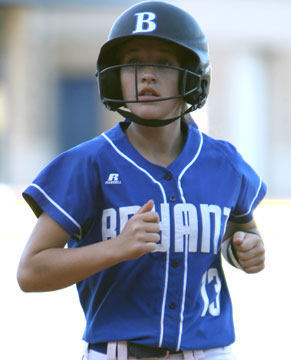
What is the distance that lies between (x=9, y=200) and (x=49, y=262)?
5788mm

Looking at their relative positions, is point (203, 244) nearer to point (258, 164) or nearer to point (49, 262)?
point (49, 262)

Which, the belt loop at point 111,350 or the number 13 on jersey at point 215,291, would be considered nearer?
the belt loop at point 111,350

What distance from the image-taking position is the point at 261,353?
5770mm

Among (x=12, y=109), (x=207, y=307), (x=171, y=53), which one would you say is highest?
(x=12, y=109)

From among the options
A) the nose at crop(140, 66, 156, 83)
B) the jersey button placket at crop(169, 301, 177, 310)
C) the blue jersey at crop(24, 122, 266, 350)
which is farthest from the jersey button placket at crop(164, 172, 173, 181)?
the jersey button placket at crop(169, 301, 177, 310)

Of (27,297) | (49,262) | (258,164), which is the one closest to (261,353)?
(27,297)

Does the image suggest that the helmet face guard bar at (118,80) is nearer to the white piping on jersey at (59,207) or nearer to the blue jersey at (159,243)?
the blue jersey at (159,243)

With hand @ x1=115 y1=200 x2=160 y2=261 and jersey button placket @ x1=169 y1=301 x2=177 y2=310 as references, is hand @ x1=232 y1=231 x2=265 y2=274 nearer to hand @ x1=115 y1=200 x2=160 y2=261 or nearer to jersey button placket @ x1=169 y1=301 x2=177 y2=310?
jersey button placket @ x1=169 y1=301 x2=177 y2=310

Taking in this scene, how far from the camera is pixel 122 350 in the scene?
286cm

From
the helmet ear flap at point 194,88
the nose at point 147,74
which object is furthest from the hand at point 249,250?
the nose at point 147,74

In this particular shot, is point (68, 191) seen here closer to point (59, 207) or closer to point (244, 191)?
point (59, 207)

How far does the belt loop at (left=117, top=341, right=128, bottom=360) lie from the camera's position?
2848 millimetres

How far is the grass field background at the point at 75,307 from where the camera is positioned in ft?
19.3

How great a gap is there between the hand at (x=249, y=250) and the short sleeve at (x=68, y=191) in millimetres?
570
